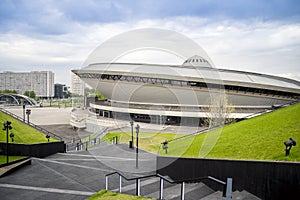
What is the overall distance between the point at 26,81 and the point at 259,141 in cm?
17865

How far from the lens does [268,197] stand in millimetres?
6621

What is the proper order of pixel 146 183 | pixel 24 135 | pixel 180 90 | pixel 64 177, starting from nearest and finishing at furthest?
1. pixel 146 183
2. pixel 64 177
3. pixel 24 135
4. pixel 180 90

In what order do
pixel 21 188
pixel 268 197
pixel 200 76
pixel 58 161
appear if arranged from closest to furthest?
pixel 268 197, pixel 21 188, pixel 58 161, pixel 200 76

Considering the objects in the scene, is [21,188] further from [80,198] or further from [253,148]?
[253,148]

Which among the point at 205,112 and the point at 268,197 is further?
the point at 205,112

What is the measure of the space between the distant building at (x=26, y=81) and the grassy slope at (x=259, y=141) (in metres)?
171

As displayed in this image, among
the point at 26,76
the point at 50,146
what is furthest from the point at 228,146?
the point at 26,76

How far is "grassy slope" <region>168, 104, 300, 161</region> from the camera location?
7926 mm

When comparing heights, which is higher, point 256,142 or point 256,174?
point 256,142

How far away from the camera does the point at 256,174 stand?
698 centimetres

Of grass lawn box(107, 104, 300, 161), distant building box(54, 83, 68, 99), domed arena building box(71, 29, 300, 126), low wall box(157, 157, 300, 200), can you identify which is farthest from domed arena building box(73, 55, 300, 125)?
distant building box(54, 83, 68, 99)

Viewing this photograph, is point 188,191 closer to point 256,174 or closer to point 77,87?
point 256,174

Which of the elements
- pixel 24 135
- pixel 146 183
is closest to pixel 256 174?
pixel 146 183

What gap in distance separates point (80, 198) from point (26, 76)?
581ft
